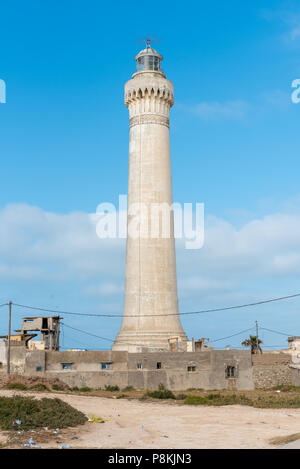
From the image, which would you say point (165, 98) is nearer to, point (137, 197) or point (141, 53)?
point (141, 53)

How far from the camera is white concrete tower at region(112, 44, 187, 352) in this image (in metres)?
39.0

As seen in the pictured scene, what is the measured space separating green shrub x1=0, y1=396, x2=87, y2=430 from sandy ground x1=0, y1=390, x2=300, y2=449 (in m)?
0.67

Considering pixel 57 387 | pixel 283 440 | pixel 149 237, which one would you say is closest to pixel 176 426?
pixel 283 440

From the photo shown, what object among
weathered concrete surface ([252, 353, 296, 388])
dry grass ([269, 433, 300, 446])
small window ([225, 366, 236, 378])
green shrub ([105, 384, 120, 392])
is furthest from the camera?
weathered concrete surface ([252, 353, 296, 388])

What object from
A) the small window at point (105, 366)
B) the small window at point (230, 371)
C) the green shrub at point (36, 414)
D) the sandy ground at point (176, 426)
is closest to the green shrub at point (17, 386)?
the sandy ground at point (176, 426)

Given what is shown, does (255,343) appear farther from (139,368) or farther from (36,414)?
(36,414)

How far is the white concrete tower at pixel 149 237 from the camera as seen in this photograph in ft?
128

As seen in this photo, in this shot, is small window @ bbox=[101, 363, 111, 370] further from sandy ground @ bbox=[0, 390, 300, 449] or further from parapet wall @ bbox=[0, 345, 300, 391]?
sandy ground @ bbox=[0, 390, 300, 449]

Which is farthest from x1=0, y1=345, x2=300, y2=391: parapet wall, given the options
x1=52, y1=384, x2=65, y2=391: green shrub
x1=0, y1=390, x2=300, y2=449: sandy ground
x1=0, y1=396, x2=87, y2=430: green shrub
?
x1=0, y1=396, x2=87, y2=430: green shrub

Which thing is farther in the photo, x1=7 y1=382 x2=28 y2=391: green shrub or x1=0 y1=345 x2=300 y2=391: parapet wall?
x1=0 y1=345 x2=300 y2=391: parapet wall

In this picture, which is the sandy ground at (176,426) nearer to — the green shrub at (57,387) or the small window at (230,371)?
the green shrub at (57,387)

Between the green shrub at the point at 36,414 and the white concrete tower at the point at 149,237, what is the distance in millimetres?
16445

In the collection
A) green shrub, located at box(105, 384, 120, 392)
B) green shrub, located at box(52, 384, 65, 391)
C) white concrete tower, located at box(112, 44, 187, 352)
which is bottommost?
green shrub, located at box(105, 384, 120, 392)
